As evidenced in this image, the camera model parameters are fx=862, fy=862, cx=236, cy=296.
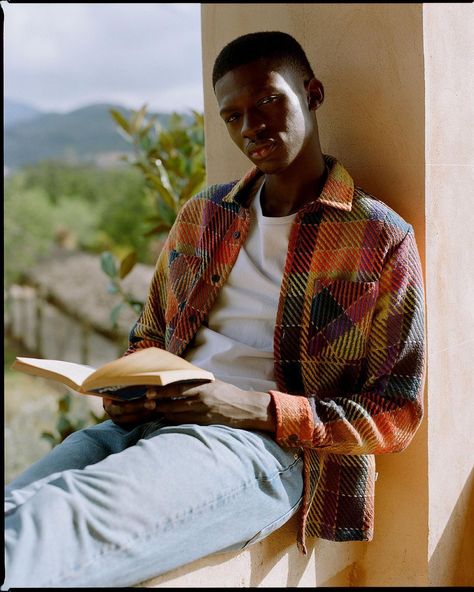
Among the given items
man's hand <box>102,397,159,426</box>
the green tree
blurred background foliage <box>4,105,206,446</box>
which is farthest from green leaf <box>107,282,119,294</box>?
blurred background foliage <box>4,105,206,446</box>

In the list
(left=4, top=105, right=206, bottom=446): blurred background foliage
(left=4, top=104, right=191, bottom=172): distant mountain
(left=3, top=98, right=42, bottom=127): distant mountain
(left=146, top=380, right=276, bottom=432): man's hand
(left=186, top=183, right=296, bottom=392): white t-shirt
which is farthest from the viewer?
(left=4, top=104, right=191, bottom=172): distant mountain

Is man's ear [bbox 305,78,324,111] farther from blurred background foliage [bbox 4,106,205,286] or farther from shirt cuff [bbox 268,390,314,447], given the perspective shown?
blurred background foliage [bbox 4,106,205,286]

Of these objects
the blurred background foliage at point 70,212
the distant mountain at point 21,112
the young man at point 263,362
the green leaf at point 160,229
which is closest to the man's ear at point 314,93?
the young man at point 263,362

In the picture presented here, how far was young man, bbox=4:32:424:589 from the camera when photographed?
1549 millimetres

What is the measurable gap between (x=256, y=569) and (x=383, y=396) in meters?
0.46

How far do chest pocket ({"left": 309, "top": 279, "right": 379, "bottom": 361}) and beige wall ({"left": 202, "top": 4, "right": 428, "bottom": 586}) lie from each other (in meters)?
0.30

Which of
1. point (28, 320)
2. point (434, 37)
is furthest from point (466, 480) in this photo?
point (28, 320)

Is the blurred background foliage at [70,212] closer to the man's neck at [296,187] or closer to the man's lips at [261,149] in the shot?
the man's neck at [296,187]

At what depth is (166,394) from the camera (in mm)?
1680

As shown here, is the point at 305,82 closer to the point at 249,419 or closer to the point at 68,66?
the point at 249,419

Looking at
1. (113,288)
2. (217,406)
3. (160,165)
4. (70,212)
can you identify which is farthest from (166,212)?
(70,212)

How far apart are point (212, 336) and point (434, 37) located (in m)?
0.91

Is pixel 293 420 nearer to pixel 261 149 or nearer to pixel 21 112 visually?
pixel 261 149

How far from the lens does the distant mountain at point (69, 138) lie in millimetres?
9859
